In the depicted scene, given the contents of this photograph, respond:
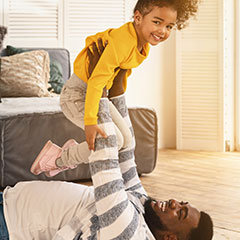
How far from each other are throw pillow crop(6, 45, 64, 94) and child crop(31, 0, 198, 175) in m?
2.08

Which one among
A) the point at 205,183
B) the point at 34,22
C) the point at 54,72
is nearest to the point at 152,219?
the point at 205,183

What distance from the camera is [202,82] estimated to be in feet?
14.4

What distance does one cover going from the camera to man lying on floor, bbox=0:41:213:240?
4.87 ft

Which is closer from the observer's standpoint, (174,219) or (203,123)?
(174,219)

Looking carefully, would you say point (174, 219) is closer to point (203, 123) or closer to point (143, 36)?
point (143, 36)

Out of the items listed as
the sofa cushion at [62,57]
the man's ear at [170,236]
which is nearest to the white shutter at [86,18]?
the sofa cushion at [62,57]

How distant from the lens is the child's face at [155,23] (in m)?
1.60

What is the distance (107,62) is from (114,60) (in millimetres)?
28

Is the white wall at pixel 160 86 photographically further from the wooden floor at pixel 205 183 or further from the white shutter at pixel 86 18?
the wooden floor at pixel 205 183

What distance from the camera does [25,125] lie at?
2785mm

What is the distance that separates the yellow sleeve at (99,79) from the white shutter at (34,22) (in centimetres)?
282

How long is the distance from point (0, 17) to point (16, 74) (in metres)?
0.85

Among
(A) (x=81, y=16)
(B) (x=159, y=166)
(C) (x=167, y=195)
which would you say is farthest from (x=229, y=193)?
(A) (x=81, y=16)

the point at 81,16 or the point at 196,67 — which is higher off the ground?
the point at 81,16
